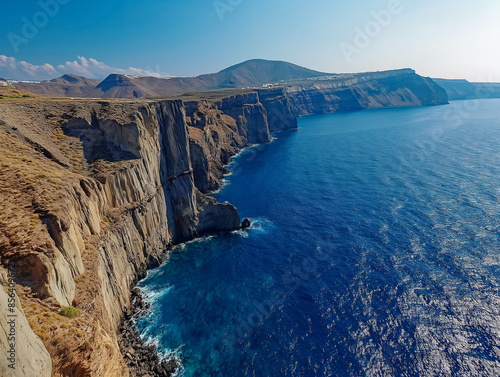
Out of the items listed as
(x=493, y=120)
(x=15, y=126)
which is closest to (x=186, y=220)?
(x=15, y=126)

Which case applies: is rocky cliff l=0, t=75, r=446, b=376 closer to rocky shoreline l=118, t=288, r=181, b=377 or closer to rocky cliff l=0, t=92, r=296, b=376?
rocky cliff l=0, t=92, r=296, b=376

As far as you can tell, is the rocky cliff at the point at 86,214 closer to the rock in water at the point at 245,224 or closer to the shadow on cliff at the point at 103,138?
the shadow on cliff at the point at 103,138

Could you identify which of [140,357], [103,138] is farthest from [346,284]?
[103,138]

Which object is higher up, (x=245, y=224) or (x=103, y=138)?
(x=103, y=138)

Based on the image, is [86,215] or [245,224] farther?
[245,224]

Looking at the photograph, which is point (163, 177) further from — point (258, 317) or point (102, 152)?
point (258, 317)

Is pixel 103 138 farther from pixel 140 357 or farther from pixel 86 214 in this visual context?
pixel 140 357

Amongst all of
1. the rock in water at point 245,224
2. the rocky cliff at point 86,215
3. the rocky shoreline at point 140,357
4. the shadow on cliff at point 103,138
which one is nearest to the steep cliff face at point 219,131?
the rocky cliff at point 86,215
